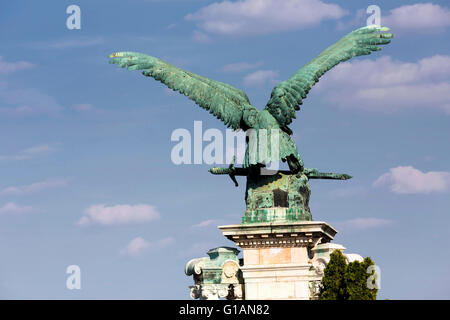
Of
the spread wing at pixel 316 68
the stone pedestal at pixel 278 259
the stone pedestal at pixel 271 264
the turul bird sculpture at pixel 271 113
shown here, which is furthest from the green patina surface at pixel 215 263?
the spread wing at pixel 316 68

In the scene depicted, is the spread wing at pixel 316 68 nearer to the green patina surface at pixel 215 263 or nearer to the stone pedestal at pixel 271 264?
the stone pedestal at pixel 271 264

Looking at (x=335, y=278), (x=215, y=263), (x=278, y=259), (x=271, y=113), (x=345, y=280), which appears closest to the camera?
(x=345, y=280)

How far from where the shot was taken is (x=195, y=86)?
161 ft

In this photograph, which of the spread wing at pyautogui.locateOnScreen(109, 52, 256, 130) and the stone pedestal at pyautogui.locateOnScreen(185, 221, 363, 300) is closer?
the stone pedestal at pyautogui.locateOnScreen(185, 221, 363, 300)

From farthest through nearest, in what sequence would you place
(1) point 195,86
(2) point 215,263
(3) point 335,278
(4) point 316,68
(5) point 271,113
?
(1) point 195,86
(2) point 215,263
(4) point 316,68
(5) point 271,113
(3) point 335,278

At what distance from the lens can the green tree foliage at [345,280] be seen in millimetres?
45281

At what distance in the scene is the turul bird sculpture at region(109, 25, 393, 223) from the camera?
156 ft

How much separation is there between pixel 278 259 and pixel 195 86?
7438 millimetres

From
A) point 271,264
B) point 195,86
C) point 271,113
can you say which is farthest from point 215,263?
point 195,86

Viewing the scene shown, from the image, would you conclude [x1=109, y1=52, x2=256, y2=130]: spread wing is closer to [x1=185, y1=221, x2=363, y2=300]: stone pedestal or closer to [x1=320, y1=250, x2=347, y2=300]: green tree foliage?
[x1=185, y1=221, x2=363, y2=300]: stone pedestal

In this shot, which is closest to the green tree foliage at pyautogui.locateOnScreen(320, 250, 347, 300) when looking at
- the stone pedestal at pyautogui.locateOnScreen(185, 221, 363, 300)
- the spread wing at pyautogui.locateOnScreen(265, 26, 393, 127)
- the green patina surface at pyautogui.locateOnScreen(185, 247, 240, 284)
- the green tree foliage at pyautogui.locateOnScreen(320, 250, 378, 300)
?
the green tree foliage at pyautogui.locateOnScreen(320, 250, 378, 300)

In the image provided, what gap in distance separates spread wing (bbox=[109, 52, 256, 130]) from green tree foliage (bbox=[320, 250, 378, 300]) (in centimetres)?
670

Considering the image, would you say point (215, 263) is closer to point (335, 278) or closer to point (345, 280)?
point (335, 278)
